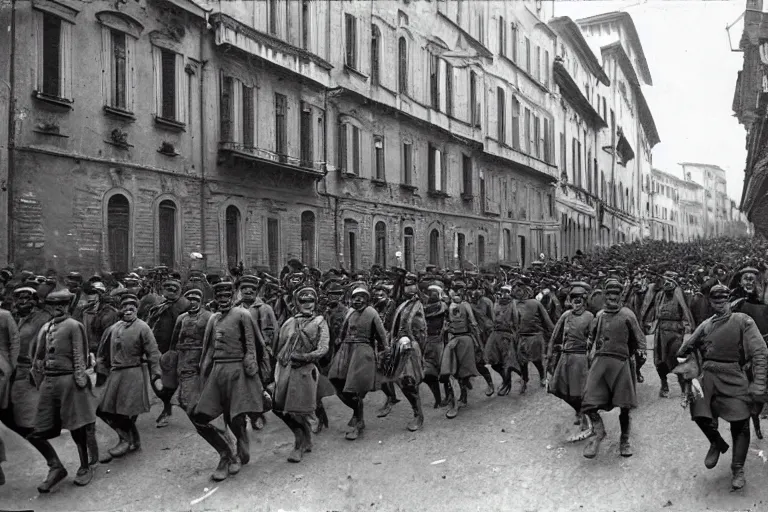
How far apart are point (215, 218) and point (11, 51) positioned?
584 centimetres

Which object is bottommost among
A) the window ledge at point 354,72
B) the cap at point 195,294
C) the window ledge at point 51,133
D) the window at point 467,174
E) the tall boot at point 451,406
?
the tall boot at point 451,406

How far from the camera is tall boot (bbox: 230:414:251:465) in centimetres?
739

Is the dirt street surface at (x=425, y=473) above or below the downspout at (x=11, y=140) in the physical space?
below

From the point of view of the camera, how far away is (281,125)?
2030 cm

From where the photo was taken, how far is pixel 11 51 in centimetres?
1337

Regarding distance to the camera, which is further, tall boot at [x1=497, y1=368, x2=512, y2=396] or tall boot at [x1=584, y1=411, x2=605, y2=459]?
tall boot at [x1=497, y1=368, x2=512, y2=396]

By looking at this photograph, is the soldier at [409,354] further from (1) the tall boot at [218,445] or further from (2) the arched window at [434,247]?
(2) the arched window at [434,247]

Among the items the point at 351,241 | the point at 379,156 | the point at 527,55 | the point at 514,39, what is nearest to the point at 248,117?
the point at 351,241

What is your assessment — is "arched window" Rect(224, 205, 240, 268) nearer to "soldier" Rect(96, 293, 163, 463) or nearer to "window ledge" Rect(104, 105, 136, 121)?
"window ledge" Rect(104, 105, 136, 121)

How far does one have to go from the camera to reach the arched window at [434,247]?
27.5 m

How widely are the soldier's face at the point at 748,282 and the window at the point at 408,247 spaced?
59.6 feet

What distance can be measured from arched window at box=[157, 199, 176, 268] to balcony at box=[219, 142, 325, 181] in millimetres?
1957

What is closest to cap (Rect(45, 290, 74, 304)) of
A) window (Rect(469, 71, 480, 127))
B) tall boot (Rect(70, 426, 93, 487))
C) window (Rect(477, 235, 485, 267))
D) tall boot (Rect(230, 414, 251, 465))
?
tall boot (Rect(70, 426, 93, 487))

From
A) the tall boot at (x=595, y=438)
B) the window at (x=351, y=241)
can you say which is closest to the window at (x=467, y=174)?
the window at (x=351, y=241)
